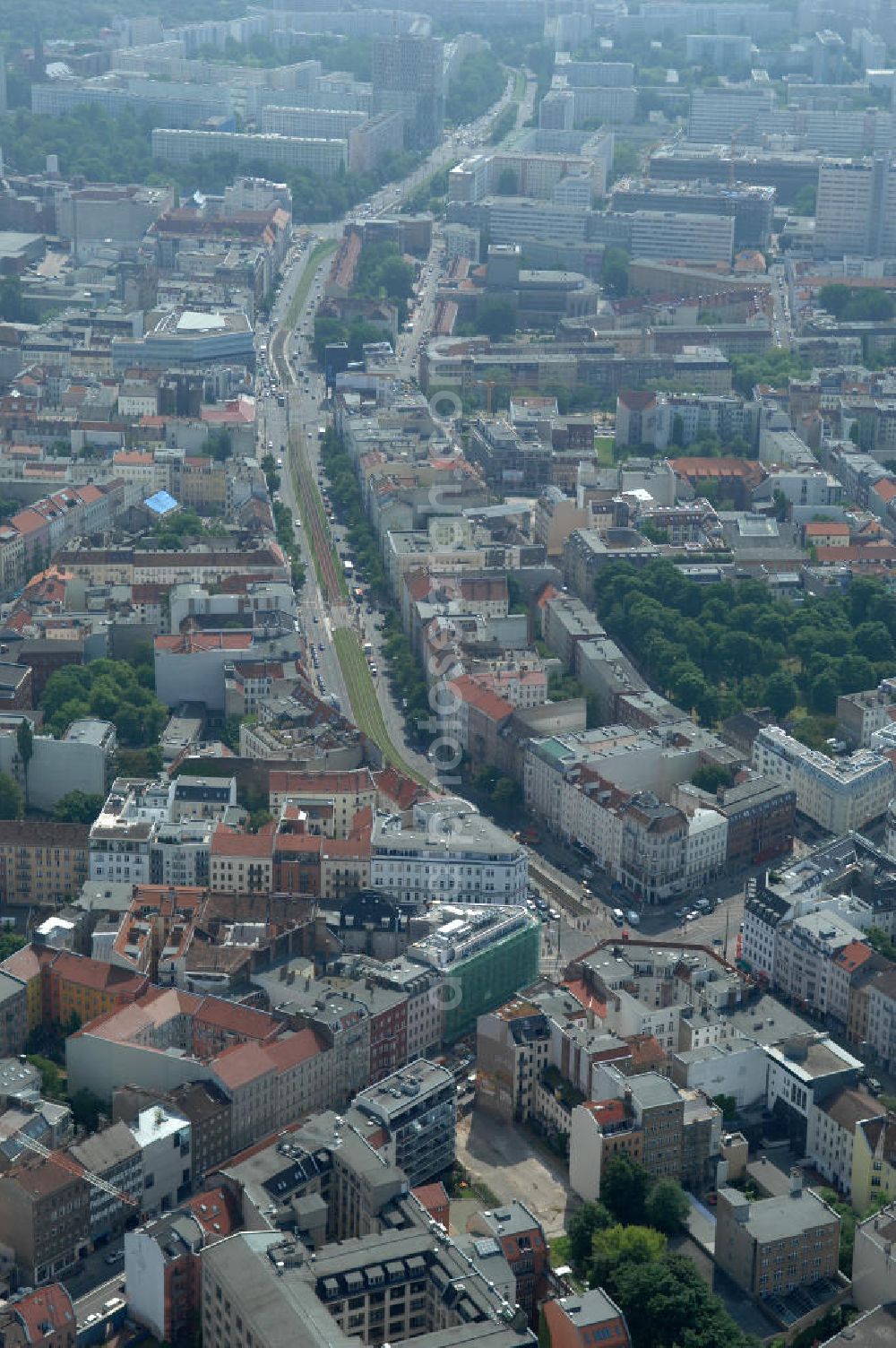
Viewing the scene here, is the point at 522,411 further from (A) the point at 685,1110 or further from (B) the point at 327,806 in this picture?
(A) the point at 685,1110

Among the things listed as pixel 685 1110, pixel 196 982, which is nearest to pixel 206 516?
pixel 196 982

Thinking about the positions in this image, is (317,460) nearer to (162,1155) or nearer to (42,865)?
(42,865)

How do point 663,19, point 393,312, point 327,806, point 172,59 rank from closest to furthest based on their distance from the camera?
1. point 327,806
2. point 393,312
3. point 172,59
4. point 663,19

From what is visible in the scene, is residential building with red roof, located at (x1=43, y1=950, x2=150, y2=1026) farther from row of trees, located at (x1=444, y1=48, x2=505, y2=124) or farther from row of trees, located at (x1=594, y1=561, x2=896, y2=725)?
row of trees, located at (x1=444, y1=48, x2=505, y2=124)

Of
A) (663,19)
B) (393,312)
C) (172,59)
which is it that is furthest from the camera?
(663,19)

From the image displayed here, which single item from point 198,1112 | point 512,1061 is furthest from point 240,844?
point 198,1112

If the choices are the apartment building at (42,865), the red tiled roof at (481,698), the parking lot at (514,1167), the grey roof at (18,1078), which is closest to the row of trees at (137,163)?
the red tiled roof at (481,698)
